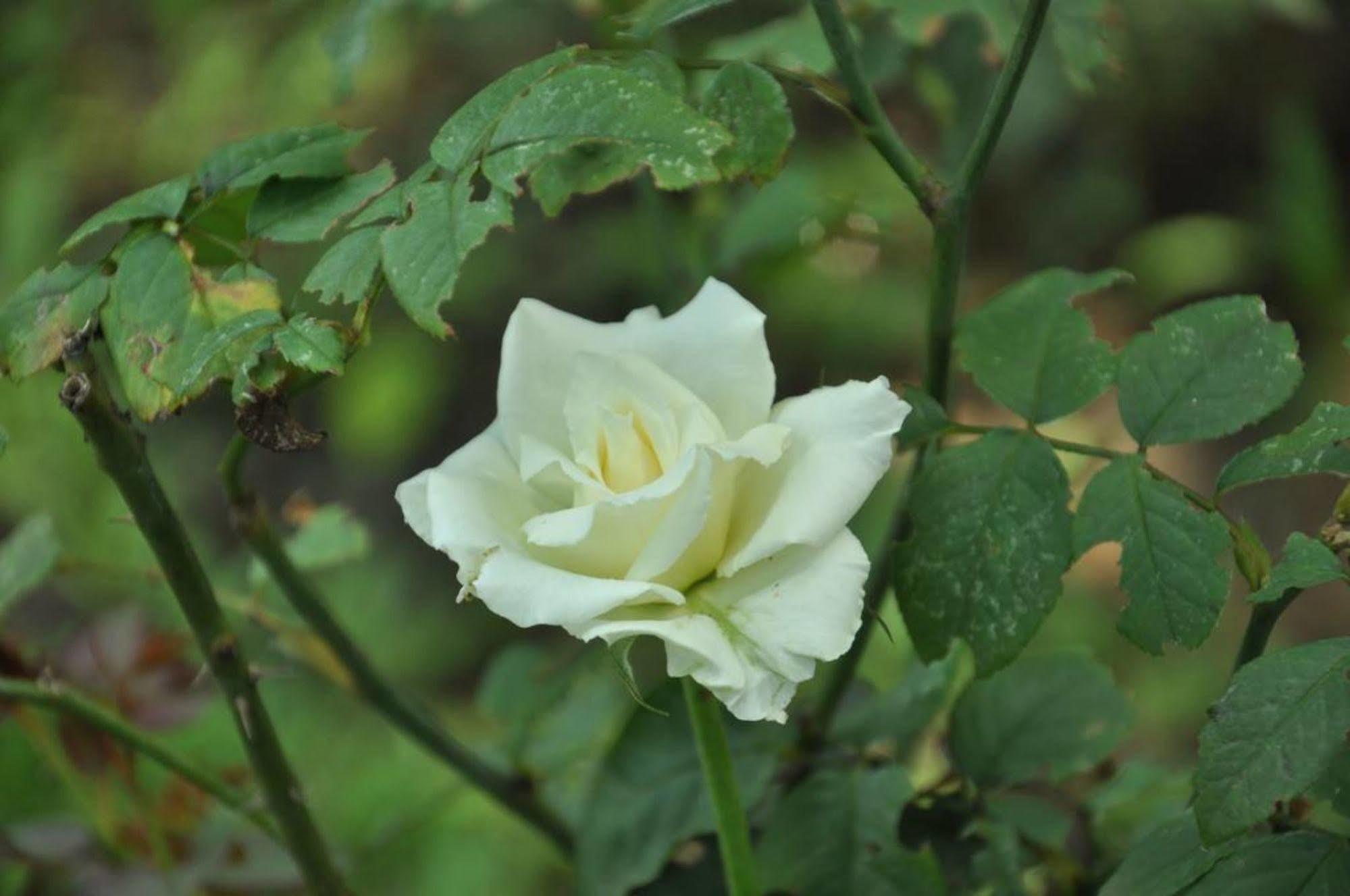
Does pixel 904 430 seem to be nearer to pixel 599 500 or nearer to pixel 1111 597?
pixel 599 500

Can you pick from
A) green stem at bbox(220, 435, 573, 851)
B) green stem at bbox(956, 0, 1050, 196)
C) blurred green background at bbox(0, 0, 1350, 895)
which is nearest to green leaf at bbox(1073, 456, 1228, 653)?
green stem at bbox(956, 0, 1050, 196)

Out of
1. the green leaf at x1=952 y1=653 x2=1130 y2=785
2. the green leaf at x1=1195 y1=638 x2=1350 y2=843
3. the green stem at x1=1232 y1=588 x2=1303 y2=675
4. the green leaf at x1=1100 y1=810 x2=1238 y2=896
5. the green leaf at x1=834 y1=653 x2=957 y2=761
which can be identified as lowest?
the green leaf at x1=952 y1=653 x2=1130 y2=785

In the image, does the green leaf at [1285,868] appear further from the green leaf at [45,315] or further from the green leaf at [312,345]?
the green leaf at [45,315]

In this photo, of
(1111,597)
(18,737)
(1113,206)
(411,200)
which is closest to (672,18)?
(411,200)

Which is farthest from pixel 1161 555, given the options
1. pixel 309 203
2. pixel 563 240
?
pixel 563 240

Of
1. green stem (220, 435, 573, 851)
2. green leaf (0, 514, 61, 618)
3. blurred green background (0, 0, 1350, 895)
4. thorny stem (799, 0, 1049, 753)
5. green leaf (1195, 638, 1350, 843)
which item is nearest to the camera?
green leaf (1195, 638, 1350, 843)

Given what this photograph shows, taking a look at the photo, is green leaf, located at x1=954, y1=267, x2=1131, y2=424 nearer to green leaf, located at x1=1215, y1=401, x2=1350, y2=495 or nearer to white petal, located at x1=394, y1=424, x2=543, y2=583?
green leaf, located at x1=1215, y1=401, x2=1350, y2=495

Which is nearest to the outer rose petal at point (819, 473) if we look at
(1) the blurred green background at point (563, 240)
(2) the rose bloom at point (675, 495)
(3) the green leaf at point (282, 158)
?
(2) the rose bloom at point (675, 495)
